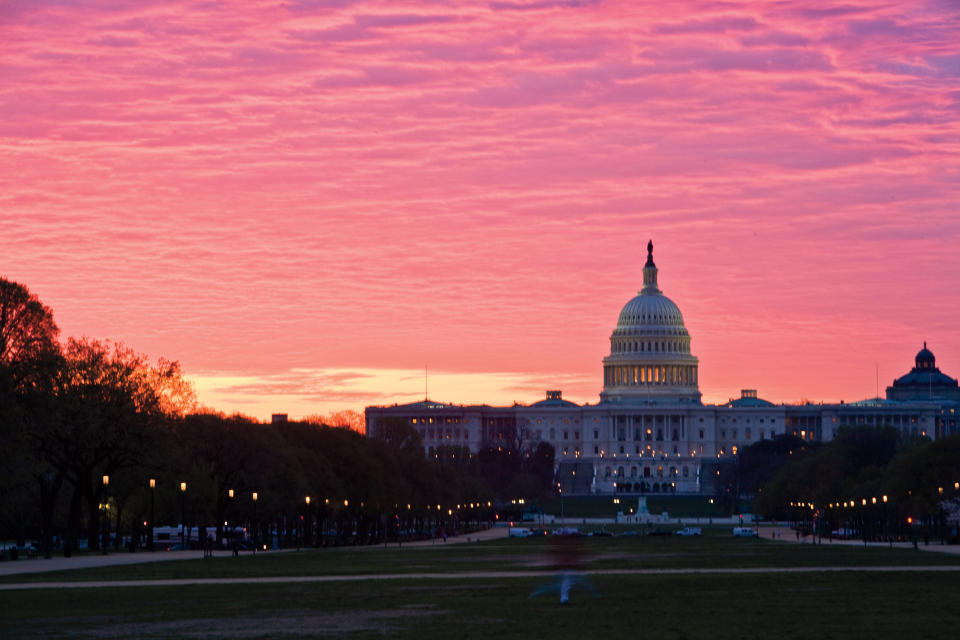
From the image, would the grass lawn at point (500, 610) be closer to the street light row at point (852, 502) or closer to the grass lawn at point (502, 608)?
the grass lawn at point (502, 608)

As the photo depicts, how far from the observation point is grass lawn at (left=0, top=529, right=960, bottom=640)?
38562 mm

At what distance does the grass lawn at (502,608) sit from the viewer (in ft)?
127

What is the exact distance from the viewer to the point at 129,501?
12381 cm

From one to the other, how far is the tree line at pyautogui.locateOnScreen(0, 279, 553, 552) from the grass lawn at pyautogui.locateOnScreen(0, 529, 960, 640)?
24280 millimetres

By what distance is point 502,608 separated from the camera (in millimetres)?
44906

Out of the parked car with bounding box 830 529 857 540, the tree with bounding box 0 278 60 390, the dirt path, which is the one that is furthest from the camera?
the parked car with bounding box 830 529 857 540

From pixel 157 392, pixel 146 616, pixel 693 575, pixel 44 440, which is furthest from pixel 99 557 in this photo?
pixel 146 616

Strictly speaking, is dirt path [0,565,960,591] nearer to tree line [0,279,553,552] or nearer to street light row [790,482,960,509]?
tree line [0,279,553,552]

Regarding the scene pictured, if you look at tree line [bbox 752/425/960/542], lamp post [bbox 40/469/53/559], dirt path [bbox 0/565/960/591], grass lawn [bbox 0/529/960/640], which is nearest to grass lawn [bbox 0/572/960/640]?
grass lawn [bbox 0/529/960/640]

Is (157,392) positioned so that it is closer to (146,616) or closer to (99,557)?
(99,557)

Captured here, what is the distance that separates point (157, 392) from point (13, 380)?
18.8 m

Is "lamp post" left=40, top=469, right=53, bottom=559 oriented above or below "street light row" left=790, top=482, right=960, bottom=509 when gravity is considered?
below

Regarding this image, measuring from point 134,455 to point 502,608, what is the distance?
2341 inches

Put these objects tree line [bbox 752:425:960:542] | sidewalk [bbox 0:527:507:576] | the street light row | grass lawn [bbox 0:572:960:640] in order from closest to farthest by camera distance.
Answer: grass lawn [bbox 0:572:960:640] < sidewalk [bbox 0:527:507:576] < the street light row < tree line [bbox 752:425:960:542]
